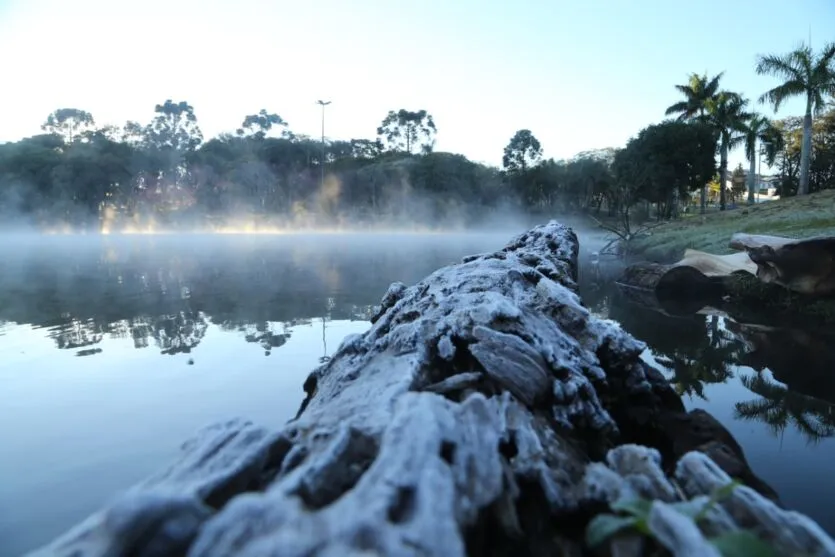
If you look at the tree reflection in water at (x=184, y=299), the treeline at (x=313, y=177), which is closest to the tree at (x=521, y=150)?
the treeline at (x=313, y=177)

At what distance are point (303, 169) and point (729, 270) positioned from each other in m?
56.2

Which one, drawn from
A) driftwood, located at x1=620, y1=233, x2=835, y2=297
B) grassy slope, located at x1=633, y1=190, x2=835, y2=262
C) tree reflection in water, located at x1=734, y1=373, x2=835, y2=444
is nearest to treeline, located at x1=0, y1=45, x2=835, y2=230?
grassy slope, located at x1=633, y1=190, x2=835, y2=262

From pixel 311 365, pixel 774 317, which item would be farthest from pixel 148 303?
pixel 774 317

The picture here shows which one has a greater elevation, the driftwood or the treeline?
the treeline

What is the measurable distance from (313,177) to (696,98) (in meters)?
41.6

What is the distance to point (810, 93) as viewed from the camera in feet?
82.2

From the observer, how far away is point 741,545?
1376mm

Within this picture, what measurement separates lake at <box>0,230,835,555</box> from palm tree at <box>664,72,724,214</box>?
31.0m

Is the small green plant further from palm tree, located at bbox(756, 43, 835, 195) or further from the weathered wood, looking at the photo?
palm tree, located at bbox(756, 43, 835, 195)

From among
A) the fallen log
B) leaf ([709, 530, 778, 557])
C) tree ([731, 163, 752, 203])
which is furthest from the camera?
tree ([731, 163, 752, 203])

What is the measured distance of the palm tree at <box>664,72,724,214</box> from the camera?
115ft

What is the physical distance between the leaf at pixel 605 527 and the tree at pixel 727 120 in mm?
37703

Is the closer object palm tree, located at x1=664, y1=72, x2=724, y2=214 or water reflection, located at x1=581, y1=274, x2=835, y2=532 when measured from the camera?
water reflection, located at x1=581, y1=274, x2=835, y2=532

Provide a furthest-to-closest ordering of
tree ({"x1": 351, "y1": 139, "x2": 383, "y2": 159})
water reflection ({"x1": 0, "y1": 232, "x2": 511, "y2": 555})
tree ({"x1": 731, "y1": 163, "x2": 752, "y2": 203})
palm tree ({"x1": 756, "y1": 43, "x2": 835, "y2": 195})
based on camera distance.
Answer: tree ({"x1": 351, "y1": 139, "x2": 383, "y2": 159}) → tree ({"x1": 731, "y1": 163, "x2": 752, "y2": 203}) → palm tree ({"x1": 756, "y1": 43, "x2": 835, "y2": 195}) → water reflection ({"x1": 0, "y1": 232, "x2": 511, "y2": 555})
